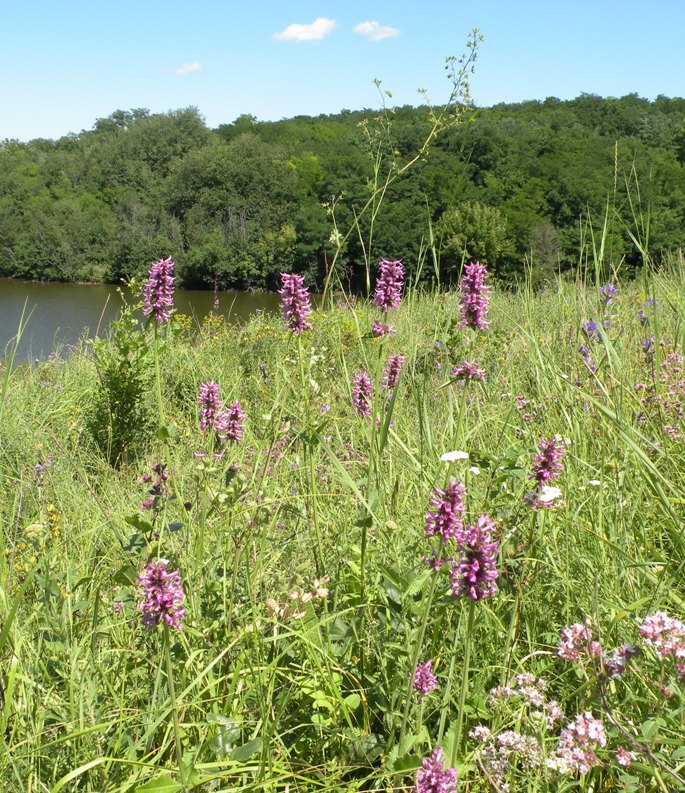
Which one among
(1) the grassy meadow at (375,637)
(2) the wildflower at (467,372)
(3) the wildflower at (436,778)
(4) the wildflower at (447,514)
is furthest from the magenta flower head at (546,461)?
(3) the wildflower at (436,778)

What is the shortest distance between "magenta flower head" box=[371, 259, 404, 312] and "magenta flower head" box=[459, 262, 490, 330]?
24 centimetres

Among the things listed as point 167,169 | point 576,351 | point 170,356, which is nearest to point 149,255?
point 167,169

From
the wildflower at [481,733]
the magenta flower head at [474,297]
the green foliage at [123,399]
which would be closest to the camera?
the wildflower at [481,733]

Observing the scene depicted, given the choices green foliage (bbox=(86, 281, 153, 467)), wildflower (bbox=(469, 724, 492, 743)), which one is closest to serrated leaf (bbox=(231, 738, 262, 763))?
wildflower (bbox=(469, 724, 492, 743))

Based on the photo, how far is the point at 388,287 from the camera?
176 centimetres

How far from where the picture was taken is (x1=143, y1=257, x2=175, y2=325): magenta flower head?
1.69 m

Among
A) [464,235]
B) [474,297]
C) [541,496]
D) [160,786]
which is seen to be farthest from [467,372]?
[464,235]

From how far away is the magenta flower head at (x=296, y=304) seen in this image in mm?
1799

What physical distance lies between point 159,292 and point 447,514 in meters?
0.95

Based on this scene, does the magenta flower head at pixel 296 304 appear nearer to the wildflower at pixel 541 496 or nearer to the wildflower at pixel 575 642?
the wildflower at pixel 541 496

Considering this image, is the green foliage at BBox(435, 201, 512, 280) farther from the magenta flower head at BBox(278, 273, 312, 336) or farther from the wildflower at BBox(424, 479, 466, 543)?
the wildflower at BBox(424, 479, 466, 543)

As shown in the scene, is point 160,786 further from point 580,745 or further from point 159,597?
point 580,745

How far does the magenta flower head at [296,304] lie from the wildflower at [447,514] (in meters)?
0.76

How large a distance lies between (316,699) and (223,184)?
64882 millimetres
